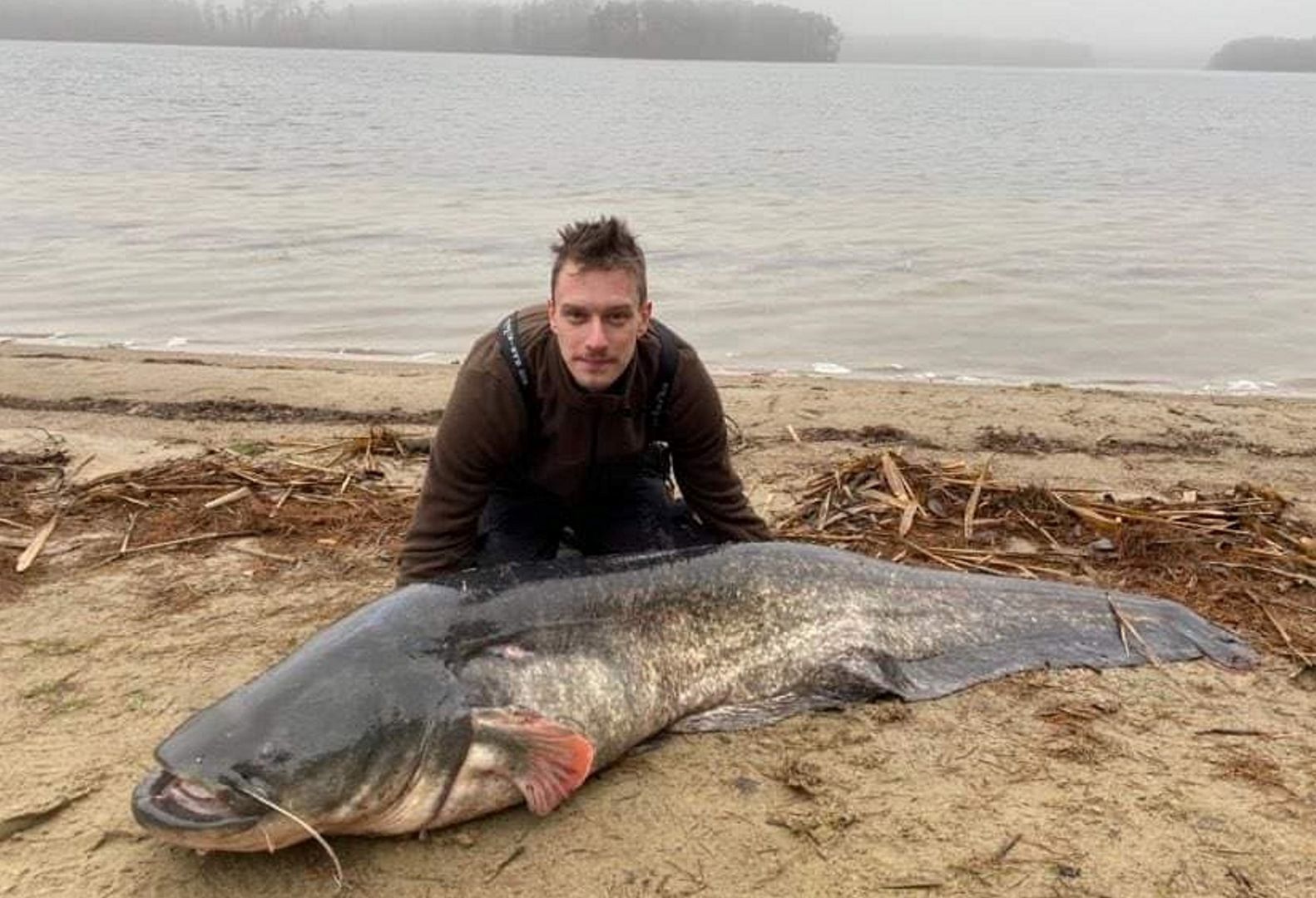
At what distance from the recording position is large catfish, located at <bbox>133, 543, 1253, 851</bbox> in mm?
2928

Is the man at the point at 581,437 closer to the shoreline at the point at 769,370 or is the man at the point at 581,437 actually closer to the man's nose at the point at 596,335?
the man's nose at the point at 596,335

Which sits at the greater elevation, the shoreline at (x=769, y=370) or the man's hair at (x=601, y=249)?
the man's hair at (x=601, y=249)

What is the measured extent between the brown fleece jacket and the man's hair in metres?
0.43

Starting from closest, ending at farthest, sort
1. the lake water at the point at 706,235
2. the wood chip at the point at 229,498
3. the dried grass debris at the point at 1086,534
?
the dried grass debris at the point at 1086,534
the wood chip at the point at 229,498
the lake water at the point at 706,235

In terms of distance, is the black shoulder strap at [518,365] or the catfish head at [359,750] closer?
the catfish head at [359,750]

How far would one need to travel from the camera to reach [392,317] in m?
13.6

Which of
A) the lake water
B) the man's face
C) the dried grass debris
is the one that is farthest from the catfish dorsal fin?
the lake water

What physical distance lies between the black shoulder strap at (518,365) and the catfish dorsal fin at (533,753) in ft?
4.08

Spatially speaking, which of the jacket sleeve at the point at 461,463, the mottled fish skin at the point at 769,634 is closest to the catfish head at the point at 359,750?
the mottled fish skin at the point at 769,634

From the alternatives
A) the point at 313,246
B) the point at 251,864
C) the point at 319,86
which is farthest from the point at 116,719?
the point at 319,86

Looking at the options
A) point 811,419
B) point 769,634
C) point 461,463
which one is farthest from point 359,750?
point 811,419

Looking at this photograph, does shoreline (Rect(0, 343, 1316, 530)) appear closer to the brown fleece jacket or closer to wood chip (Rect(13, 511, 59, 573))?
wood chip (Rect(13, 511, 59, 573))

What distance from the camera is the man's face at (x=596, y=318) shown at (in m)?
3.74

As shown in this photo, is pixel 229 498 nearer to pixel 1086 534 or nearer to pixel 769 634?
pixel 769 634
